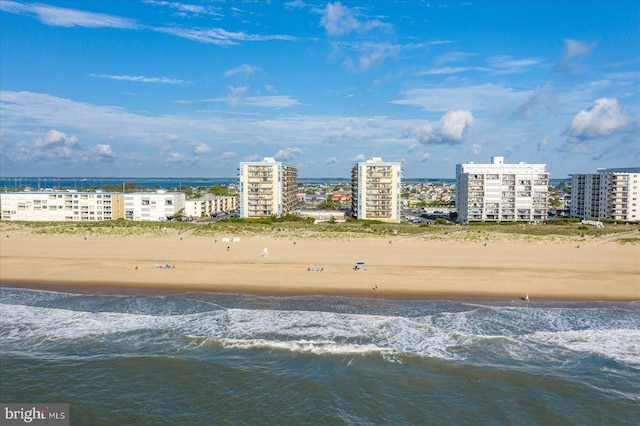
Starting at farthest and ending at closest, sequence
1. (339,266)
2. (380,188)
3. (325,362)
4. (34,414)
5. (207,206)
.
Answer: (207,206), (380,188), (339,266), (325,362), (34,414)

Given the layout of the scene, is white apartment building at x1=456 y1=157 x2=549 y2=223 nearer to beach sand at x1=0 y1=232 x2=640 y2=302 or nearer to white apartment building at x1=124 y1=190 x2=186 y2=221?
beach sand at x1=0 y1=232 x2=640 y2=302

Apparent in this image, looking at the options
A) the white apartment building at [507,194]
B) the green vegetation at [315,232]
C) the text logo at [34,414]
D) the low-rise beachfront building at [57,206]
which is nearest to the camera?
the text logo at [34,414]

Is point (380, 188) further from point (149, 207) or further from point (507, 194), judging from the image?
point (149, 207)

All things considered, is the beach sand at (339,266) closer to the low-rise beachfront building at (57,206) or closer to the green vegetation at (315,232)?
the green vegetation at (315,232)

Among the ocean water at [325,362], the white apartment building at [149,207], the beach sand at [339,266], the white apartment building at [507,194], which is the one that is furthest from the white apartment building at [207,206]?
the ocean water at [325,362]

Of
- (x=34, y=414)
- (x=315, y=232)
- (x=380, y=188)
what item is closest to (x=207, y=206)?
(x=380, y=188)

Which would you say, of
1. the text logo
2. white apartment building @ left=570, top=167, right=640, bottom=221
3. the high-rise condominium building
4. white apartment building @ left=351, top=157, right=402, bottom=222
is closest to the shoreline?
the text logo
